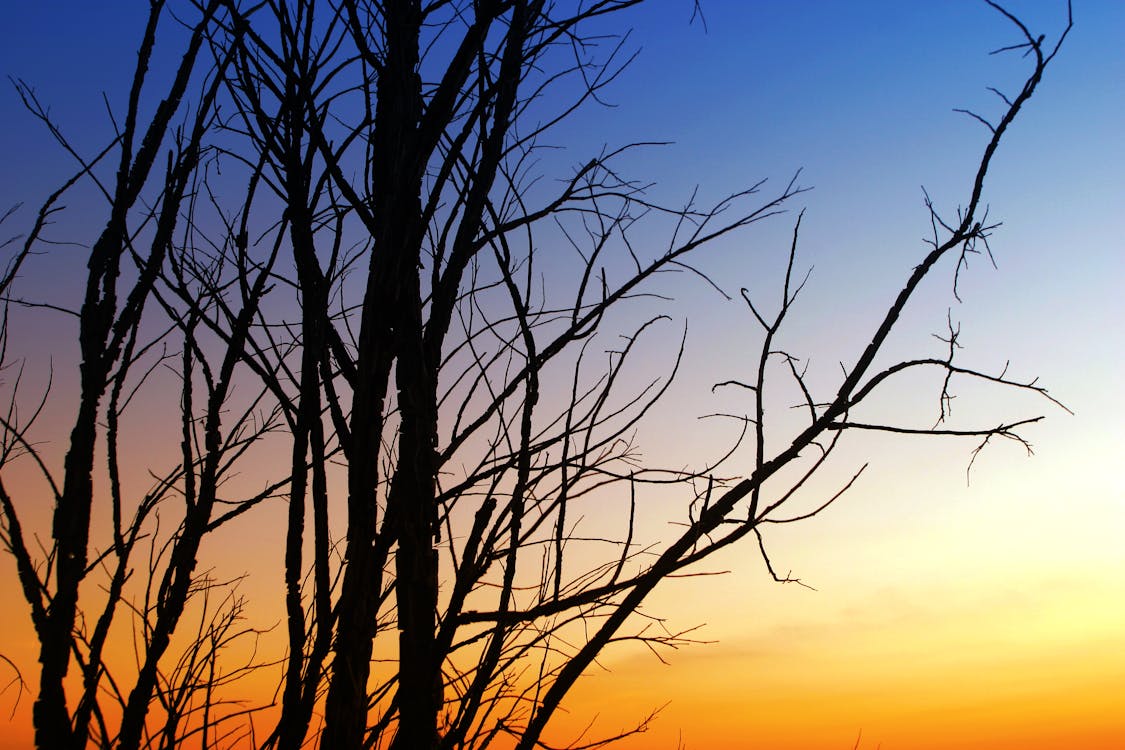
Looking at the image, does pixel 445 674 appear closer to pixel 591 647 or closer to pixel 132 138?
pixel 591 647

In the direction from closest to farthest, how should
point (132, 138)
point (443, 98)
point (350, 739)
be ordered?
point (350, 739) → point (443, 98) → point (132, 138)

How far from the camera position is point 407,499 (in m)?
1.37

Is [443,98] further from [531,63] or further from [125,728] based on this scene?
[125,728]

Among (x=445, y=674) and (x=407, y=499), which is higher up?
(x=407, y=499)

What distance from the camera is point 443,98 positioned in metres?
1.54

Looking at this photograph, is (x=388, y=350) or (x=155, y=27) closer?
(x=388, y=350)

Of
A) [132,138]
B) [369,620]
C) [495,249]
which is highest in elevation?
[132,138]

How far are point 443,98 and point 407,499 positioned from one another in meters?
0.68

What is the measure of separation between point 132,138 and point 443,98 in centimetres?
64

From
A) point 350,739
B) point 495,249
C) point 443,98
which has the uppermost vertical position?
point 443,98

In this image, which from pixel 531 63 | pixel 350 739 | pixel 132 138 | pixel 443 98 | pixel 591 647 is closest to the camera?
pixel 350 739

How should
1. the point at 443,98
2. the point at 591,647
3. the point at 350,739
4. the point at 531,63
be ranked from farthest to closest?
the point at 531,63
the point at 443,98
the point at 591,647
the point at 350,739

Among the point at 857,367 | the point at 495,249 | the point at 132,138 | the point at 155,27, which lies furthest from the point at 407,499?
the point at 155,27

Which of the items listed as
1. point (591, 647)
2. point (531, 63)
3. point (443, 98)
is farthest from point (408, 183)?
point (591, 647)
